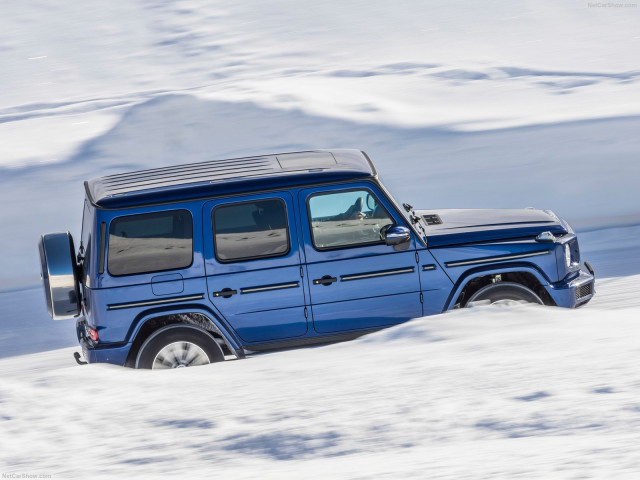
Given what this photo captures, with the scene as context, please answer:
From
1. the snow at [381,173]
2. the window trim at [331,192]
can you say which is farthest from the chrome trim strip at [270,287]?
the snow at [381,173]

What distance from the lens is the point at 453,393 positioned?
4.18m

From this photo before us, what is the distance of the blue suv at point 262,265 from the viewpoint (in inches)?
246

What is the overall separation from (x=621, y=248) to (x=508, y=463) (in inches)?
260

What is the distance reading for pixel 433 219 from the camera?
706cm

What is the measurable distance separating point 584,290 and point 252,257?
245 centimetres

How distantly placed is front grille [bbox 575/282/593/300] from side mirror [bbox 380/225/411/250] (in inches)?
52.6

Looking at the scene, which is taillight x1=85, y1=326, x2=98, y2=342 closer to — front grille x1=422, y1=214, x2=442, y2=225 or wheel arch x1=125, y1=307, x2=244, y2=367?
wheel arch x1=125, y1=307, x2=244, y2=367

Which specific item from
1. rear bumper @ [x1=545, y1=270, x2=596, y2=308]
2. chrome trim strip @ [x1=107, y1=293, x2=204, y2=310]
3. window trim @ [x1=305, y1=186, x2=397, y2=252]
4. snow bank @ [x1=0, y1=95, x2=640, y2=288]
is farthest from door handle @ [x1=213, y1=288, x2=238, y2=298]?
snow bank @ [x1=0, y1=95, x2=640, y2=288]

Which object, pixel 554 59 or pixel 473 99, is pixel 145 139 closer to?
pixel 473 99

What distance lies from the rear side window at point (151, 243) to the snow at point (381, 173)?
112 centimetres

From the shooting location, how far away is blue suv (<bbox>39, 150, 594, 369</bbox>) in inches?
246

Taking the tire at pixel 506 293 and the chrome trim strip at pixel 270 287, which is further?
the tire at pixel 506 293

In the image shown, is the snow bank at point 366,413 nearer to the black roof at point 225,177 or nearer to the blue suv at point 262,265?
the blue suv at point 262,265

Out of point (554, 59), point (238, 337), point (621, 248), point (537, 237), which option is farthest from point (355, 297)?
point (554, 59)
